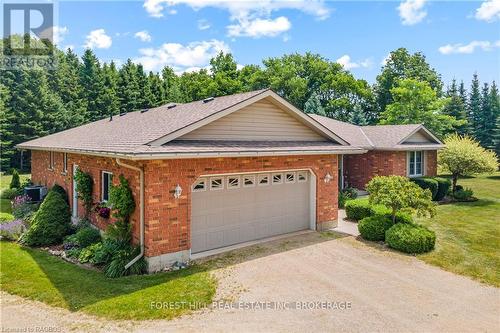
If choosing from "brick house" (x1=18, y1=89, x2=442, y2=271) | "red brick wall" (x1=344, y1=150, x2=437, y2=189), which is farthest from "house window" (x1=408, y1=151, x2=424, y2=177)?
"brick house" (x1=18, y1=89, x2=442, y2=271)

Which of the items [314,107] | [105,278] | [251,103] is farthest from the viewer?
[314,107]

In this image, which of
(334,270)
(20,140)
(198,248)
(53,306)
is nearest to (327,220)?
(334,270)

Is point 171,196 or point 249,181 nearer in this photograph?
point 171,196

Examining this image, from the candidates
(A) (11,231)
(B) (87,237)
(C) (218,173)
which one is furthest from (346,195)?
(A) (11,231)

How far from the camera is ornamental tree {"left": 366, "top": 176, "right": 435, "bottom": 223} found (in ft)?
36.1

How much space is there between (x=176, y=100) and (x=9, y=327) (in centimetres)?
4580

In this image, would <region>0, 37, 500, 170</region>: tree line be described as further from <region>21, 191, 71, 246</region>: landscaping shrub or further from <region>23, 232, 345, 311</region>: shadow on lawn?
<region>23, 232, 345, 311</region>: shadow on lawn

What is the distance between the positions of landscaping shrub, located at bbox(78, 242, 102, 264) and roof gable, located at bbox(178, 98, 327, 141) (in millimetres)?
3943

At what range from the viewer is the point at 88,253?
9.65 metres

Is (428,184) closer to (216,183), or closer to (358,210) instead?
(358,210)

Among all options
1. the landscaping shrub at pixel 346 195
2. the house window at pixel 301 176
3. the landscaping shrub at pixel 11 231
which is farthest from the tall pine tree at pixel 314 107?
the landscaping shrub at pixel 11 231

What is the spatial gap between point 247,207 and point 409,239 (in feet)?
16.6

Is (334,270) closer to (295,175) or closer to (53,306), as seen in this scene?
(295,175)

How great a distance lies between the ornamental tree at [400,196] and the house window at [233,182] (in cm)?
472
